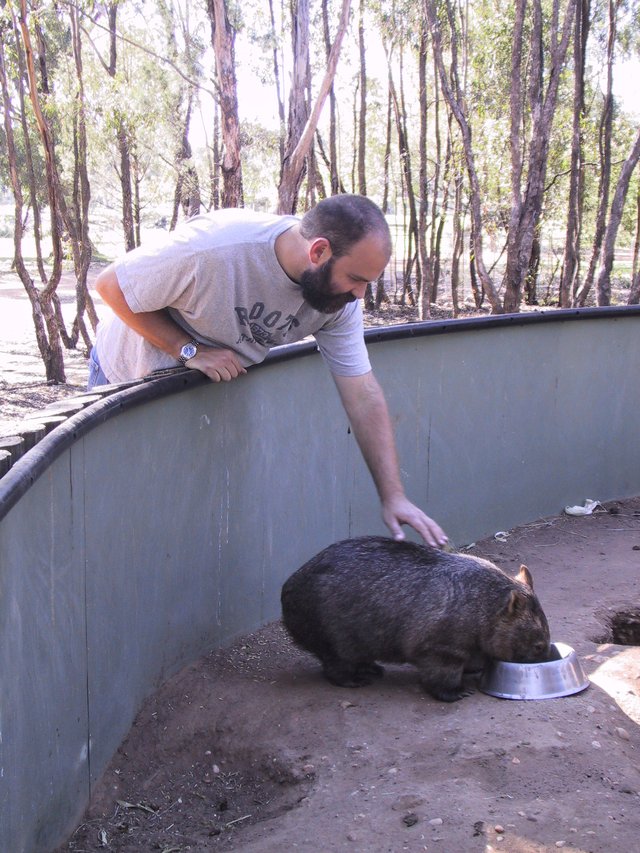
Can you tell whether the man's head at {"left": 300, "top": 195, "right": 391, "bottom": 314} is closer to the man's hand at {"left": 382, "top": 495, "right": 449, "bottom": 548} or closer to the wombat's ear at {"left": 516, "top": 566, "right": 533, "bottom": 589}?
the man's hand at {"left": 382, "top": 495, "right": 449, "bottom": 548}

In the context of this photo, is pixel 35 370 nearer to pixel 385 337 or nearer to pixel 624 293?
pixel 385 337

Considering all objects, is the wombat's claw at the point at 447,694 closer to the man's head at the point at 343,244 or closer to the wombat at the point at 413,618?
the wombat at the point at 413,618

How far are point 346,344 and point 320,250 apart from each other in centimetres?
70

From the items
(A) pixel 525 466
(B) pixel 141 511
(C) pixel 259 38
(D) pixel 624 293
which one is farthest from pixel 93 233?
(B) pixel 141 511

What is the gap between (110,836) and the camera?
340 centimetres

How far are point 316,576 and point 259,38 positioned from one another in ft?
70.9

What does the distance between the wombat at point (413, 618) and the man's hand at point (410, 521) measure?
0.20m

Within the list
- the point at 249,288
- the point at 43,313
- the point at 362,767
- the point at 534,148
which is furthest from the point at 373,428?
the point at 43,313

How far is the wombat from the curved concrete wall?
2.02 feet

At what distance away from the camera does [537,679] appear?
4145 mm

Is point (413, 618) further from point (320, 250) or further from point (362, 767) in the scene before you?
point (320, 250)

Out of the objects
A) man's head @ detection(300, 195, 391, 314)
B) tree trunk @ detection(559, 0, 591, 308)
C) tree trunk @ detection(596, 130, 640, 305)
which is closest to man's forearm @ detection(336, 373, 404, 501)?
man's head @ detection(300, 195, 391, 314)

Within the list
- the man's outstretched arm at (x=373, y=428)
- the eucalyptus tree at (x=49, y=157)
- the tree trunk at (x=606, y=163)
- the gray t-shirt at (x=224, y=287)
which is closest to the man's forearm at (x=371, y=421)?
the man's outstretched arm at (x=373, y=428)

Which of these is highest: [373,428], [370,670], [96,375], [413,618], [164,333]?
[164,333]
